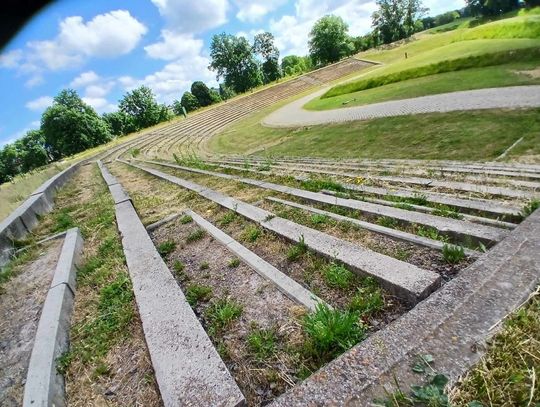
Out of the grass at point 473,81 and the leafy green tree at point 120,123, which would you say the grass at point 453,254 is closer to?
the grass at point 473,81

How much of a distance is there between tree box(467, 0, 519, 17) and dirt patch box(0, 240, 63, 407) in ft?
245

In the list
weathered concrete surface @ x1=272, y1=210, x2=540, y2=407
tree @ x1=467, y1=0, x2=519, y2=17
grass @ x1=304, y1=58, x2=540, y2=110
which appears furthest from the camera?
tree @ x1=467, y1=0, x2=519, y2=17

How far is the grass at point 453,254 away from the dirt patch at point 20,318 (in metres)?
2.99

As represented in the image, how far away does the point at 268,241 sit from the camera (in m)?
3.30

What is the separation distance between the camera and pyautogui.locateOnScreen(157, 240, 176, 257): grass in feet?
11.7

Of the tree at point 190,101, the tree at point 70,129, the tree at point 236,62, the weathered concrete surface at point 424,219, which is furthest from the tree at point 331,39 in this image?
the weathered concrete surface at point 424,219

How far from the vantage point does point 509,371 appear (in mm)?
1240

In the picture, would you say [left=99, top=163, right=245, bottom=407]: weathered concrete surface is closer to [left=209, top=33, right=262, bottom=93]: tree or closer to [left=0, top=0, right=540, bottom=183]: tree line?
[left=0, top=0, right=540, bottom=183]: tree line

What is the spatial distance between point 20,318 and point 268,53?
82.0 meters

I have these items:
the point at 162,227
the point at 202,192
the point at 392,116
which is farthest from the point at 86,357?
the point at 392,116

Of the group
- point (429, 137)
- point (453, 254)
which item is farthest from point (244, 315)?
point (429, 137)

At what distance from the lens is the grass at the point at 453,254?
2193 mm

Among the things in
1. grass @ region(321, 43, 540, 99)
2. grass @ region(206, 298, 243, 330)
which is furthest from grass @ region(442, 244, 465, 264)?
grass @ region(321, 43, 540, 99)

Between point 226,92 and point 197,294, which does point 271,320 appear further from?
point 226,92
